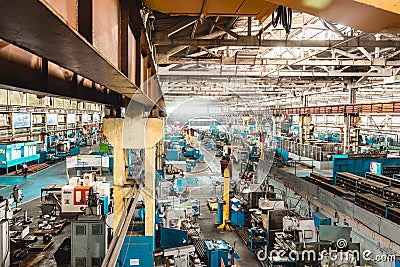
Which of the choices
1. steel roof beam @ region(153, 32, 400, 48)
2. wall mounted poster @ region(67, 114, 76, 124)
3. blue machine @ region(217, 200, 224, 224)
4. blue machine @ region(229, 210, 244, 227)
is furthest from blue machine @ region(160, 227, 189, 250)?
wall mounted poster @ region(67, 114, 76, 124)

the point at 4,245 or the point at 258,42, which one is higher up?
the point at 258,42

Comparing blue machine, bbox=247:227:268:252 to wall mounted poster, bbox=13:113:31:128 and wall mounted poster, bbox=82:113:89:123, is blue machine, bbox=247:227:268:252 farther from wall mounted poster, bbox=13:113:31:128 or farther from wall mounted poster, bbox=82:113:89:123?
wall mounted poster, bbox=82:113:89:123

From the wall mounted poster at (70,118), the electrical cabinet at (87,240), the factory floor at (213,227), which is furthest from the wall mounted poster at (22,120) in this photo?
the electrical cabinet at (87,240)

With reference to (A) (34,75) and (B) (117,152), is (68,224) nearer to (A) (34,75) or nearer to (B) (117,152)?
(B) (117,152)

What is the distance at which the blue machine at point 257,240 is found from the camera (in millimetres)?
9898

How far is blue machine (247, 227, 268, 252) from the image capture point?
32.5 feet

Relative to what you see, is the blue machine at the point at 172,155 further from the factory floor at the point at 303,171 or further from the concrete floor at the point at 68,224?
the factory floor at the point at 303,171

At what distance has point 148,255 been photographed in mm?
6238

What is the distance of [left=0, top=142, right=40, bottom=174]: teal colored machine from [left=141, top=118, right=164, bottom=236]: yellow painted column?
1209 centimetres

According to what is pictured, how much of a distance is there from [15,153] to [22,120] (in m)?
3.34

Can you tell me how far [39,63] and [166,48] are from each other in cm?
551

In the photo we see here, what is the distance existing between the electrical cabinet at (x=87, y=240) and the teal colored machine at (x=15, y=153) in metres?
12.9

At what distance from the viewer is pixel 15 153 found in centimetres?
1673
